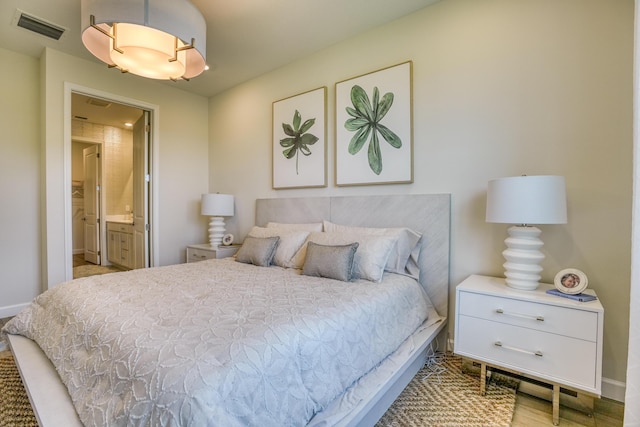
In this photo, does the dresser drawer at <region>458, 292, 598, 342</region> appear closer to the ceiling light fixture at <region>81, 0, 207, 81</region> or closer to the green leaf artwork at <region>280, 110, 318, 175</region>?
the green leaf artwork at <region>280, 110, 318, 175</region>

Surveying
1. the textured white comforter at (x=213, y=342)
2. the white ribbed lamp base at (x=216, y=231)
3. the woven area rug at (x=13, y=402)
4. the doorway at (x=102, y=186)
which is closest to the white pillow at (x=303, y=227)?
the textured white comforter at (x=213, y=342)

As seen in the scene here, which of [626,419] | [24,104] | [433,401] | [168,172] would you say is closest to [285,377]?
[433,401]

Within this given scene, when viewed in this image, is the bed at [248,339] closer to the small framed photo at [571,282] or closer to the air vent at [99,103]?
the small framed photo at [571,282]

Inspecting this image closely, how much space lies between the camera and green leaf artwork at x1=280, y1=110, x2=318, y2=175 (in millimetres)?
3178

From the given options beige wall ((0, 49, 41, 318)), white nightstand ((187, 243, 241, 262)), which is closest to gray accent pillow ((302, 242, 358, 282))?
white nightstand ((187, 243, 241, 262))

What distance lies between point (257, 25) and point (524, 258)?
279cm

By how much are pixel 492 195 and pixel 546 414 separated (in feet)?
4.16

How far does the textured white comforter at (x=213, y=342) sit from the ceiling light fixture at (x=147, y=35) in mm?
1527

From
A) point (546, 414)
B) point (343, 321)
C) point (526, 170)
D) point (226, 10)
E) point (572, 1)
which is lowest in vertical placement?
point (546, 414)

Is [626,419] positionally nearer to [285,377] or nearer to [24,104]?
[285,377]

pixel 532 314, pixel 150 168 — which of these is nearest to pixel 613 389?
pixel 532 314

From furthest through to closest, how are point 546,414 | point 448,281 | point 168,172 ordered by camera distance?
point 168,172 → point 448,281 → point 546,414

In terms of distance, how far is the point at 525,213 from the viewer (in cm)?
171

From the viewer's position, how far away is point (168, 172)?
4.00 meters
